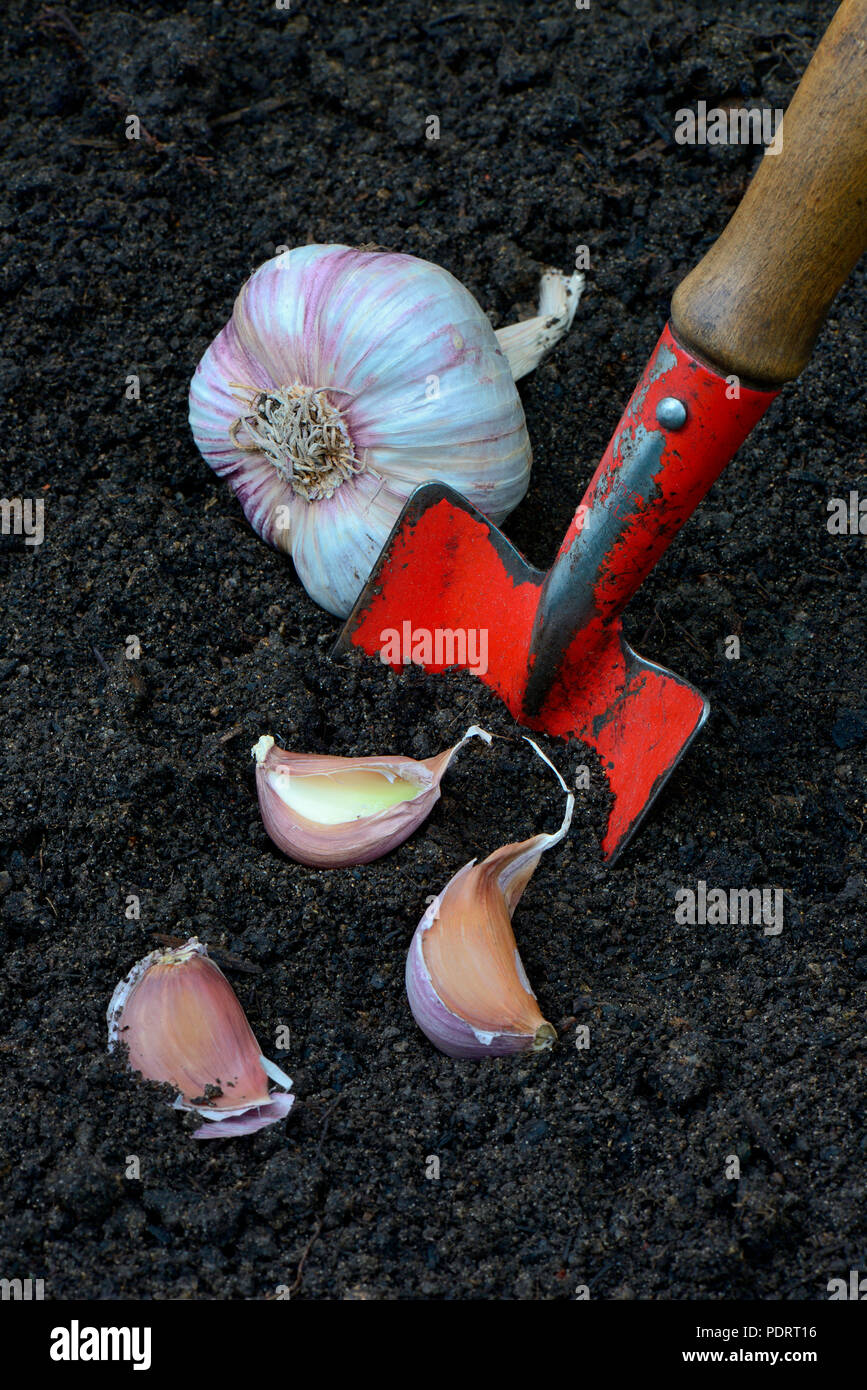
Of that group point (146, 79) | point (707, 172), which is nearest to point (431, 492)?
point (707, 172)

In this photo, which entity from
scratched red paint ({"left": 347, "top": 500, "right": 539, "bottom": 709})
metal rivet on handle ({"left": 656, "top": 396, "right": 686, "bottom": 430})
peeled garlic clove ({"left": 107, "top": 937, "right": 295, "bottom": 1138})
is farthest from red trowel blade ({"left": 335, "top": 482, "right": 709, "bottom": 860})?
peeled garlic clove ({"left": 107, "top": 937, "right": 295, "bottom": 1138})

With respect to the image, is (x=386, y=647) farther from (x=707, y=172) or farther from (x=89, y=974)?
(x=707, y=172)

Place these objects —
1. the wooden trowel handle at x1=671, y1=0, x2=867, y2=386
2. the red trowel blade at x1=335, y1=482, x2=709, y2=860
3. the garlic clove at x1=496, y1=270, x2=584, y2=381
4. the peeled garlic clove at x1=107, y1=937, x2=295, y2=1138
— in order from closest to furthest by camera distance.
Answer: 1. the wooden trowel handle at x1=671, y1=0, x2=867, y2=386
2. the peeled garlic clove at x1=107, y1=937, x2=295, y2=1138
3. the red trowel blade at x1=335, y1=482, x2=709, y2=860
4. the garlic clove at x1=496, y1=270, x2=584, y2=381

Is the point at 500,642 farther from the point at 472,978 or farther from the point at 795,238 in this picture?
the point at 795,238

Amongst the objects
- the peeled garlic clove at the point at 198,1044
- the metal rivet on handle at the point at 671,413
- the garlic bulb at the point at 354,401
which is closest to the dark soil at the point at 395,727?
the peeled garlic clove at the point at 198,1044

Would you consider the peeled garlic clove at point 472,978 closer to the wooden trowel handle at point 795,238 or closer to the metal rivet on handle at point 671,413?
the metal rivet on handle at point 671,413

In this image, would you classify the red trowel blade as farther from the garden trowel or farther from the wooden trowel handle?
the wooden trowel handle

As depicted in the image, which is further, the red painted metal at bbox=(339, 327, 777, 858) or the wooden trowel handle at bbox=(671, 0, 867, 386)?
the red painted metal at bbox=(339, 327, 777, 858)
